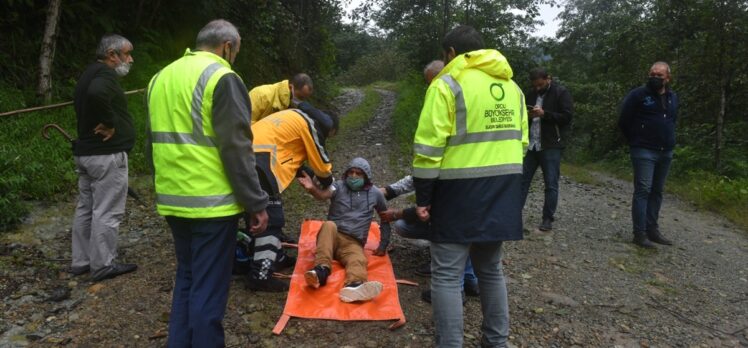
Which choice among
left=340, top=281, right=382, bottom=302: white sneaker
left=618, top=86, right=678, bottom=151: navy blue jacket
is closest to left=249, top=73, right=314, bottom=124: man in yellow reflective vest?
left=340, top=281, right=382, bottom=302: white sneaker

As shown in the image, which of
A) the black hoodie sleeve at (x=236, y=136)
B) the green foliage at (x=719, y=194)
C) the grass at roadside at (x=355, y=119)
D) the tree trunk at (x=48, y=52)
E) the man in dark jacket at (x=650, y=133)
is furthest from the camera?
the grass at roadside at (x=355, y=119)

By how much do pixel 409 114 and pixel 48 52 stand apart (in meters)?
10.1

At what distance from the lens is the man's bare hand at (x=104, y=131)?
12.9ft

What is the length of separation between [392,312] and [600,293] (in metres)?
1.91

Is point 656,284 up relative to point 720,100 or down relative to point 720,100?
down

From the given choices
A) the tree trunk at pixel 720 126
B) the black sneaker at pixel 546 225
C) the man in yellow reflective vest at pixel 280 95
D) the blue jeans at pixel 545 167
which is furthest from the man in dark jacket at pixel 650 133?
the tree trunk at pixel 720 126

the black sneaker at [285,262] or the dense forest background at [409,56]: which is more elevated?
the dense forest background at [409,56]

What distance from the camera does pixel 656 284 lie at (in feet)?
14.8

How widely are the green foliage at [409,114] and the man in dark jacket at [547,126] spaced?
5079 millimetres

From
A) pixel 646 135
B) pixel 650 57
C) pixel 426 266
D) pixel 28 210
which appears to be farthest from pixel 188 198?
pixel 650 57

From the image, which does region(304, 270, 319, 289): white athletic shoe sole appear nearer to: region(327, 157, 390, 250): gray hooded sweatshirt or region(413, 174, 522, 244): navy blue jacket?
region(327, 157, 390, 250): gray hooded sweatshirt

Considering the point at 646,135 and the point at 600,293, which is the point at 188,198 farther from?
the point at 646,135

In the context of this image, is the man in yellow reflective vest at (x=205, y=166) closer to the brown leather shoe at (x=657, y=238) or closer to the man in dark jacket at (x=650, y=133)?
the man in dark jacket at (x=650, y=133)

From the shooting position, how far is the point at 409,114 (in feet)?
50.5
